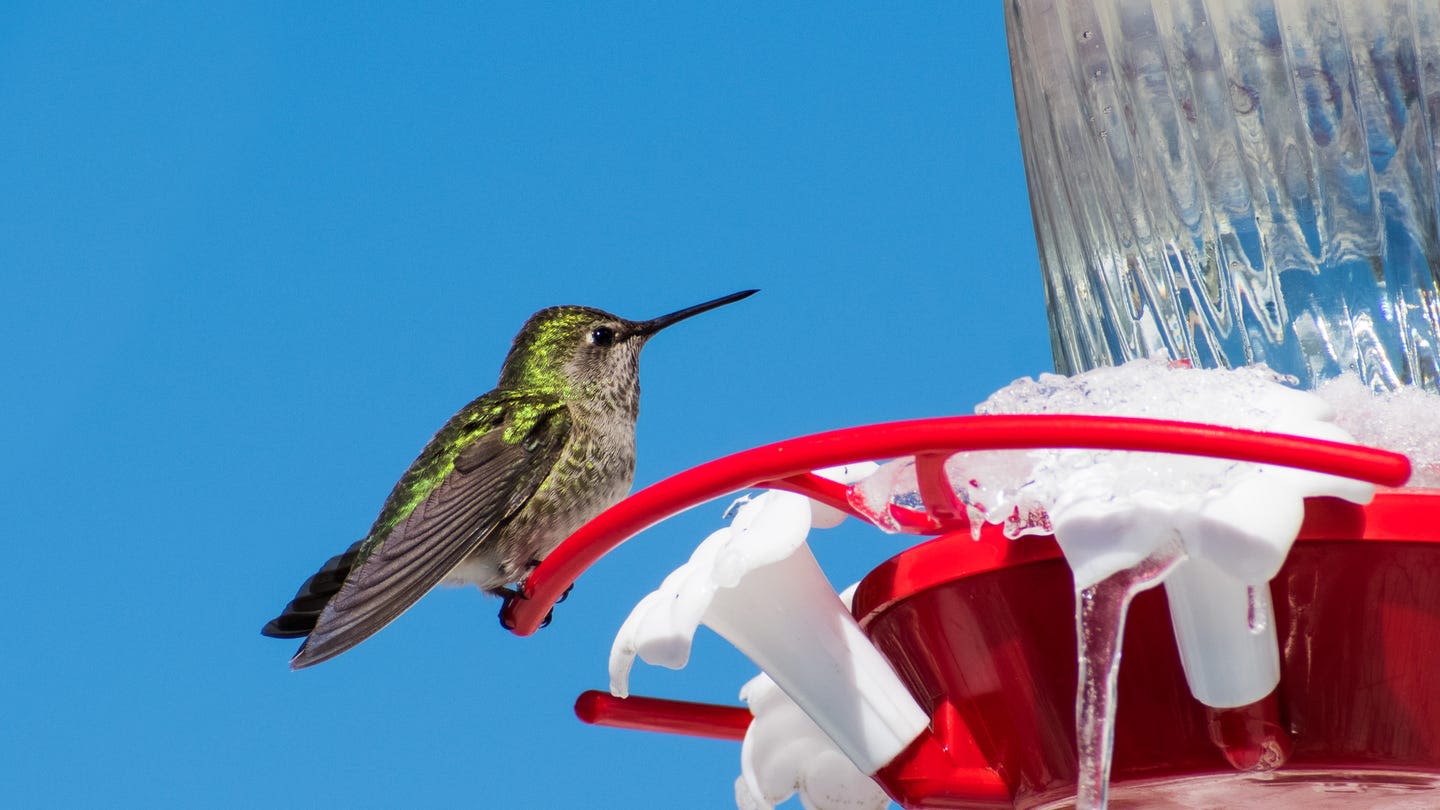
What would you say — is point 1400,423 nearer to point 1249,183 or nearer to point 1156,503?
point 1156,503

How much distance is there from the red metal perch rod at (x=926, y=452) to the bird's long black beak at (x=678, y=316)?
2.85 meters

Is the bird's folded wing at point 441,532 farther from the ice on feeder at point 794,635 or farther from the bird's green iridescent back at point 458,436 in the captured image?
the ice on feeder at point 794,635

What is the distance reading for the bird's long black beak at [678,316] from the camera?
5.47 meters

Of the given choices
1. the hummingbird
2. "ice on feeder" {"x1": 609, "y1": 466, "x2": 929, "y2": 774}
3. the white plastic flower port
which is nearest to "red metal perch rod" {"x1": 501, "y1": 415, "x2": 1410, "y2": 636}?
the white plastic flower port

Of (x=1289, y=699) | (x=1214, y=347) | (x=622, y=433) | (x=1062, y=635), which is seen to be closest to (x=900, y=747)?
(x=1062, y=635)

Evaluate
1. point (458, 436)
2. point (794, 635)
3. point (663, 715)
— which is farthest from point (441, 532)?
point (794, 635)

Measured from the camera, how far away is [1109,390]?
7.95 ft

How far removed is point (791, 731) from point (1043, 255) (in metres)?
1.22

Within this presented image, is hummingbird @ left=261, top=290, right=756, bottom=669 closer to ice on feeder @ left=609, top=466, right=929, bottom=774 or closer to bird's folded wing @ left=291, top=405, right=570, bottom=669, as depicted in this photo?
bird's folded wing @ left=291, top=405, right=570, bottom=669

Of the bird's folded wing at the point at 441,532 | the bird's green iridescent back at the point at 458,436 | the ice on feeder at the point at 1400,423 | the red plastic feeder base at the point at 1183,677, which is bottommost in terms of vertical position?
the red plastic feeder base at the point at 1183,677

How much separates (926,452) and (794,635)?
1.90 ft

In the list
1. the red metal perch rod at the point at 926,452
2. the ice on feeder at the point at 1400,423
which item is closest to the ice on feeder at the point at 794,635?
the red metal perch rod at the point at 926,452

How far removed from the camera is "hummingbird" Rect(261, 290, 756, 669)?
449 cm

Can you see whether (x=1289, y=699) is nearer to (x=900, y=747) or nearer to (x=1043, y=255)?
(x=900, y=747)
